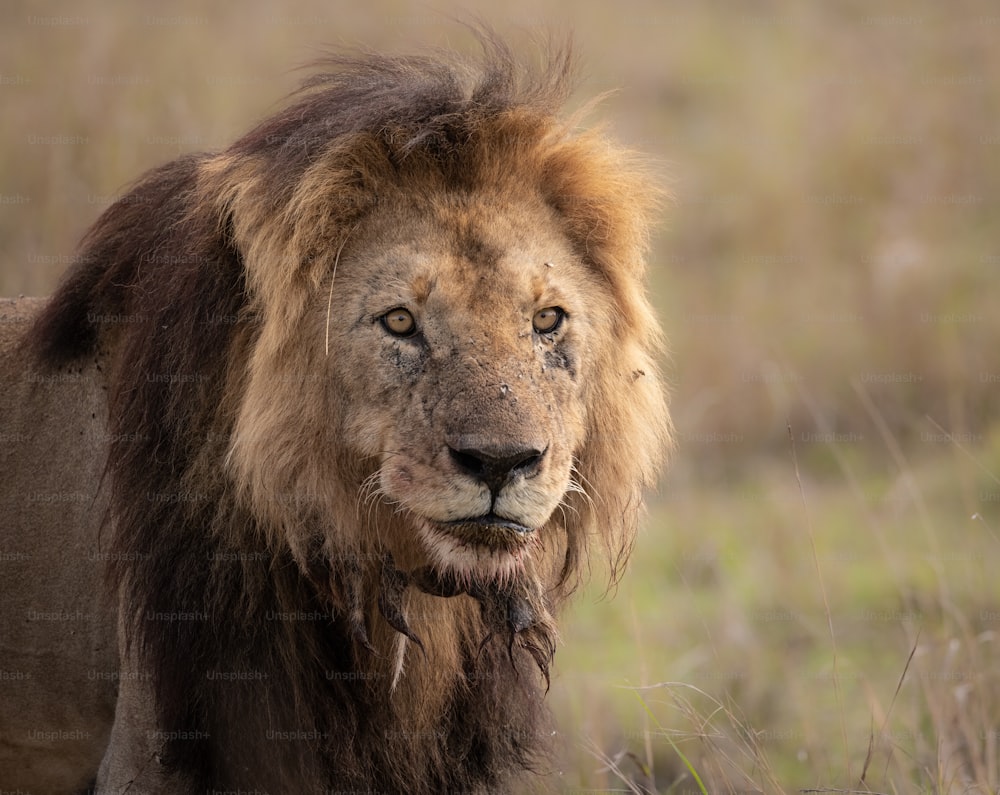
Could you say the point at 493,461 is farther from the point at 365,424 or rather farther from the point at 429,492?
the point at 365,424

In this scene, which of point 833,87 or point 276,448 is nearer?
point 276,448

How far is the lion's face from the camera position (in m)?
2.79

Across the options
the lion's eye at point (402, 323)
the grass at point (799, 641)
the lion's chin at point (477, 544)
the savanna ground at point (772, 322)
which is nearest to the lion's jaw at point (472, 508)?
the lion's chin at point (477, 544)

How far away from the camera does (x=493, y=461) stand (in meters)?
2.73

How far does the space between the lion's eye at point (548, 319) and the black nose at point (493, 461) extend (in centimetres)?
44

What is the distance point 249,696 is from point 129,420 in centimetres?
76

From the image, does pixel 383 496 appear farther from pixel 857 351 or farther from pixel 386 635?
pixel 857 351

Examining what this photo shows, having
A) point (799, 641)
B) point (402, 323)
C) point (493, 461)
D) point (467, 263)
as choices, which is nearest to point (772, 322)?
point (799, 641)

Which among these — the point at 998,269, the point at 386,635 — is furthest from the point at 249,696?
the point at 998,269

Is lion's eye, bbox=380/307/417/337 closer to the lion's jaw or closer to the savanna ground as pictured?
the lion's jaw

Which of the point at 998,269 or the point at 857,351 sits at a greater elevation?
the point at 998,269

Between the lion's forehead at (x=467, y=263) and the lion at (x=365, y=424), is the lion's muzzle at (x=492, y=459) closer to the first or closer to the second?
the lion at (x=365, y=424)

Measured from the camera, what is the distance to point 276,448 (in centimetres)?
296

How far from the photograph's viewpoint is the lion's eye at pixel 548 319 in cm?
312
